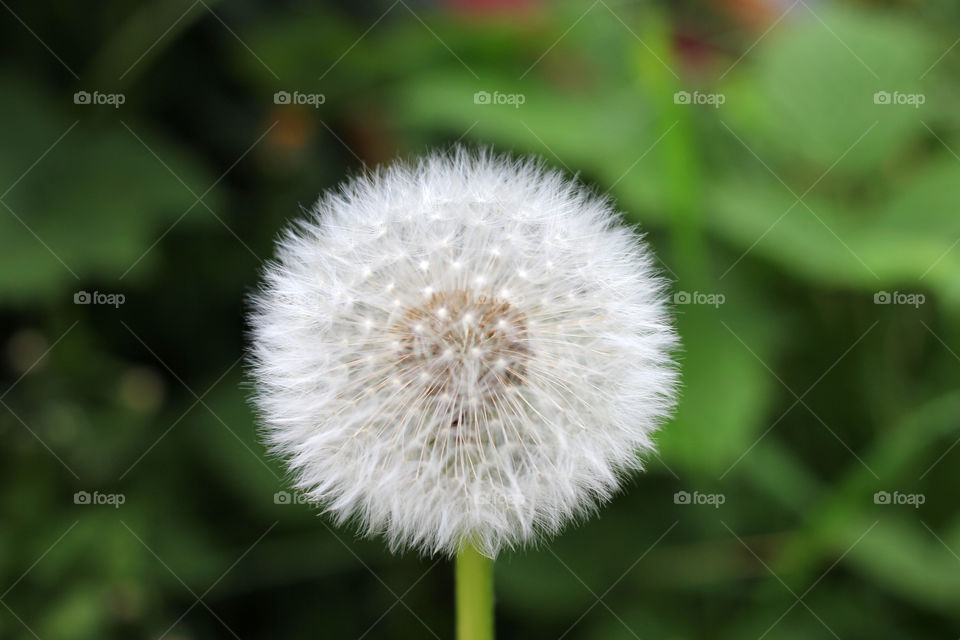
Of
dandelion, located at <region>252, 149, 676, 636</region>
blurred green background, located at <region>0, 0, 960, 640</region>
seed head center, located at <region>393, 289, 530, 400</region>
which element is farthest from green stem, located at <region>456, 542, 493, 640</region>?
blurred green background, located at <region>0, 0, 960, 640</region>

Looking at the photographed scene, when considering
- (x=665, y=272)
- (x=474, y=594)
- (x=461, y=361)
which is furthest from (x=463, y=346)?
(x=665, y=272)

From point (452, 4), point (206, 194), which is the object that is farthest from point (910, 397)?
point (452, 4)

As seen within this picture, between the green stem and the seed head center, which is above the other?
the seed head center

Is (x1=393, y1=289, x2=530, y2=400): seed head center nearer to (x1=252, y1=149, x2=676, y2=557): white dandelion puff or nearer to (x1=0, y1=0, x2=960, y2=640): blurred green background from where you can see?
(x1=252, y1=149, x2=676, y2=557): white dandelion puff

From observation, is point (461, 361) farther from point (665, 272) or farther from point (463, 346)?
point (665, 272)

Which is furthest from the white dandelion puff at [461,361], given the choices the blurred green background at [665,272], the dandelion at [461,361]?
the blurred green background at [665,272]
